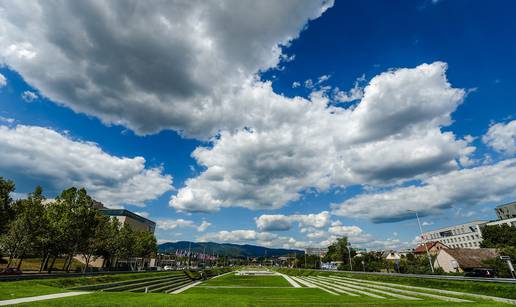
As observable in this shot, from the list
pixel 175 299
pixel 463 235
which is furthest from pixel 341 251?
pixel 175 299

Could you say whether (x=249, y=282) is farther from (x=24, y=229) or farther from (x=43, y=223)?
(x=24, y=229)

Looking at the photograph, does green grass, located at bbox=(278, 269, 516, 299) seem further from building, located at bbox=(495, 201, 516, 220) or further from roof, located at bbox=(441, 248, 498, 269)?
building, located at bbox=(495, 201, 516, 220)

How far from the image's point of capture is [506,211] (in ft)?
421

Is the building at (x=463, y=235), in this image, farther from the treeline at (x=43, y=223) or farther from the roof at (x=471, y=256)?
the treeline at (x=43, y=223)

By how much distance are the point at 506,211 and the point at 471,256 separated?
94312 millimetres

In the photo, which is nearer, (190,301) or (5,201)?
(190,301)

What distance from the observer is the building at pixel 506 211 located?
12472cm

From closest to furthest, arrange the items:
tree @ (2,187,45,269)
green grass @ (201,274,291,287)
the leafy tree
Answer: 1. tree @ (2,187,45,269)
2. green grass @ (201,274,291,287)
3. the leafy tree

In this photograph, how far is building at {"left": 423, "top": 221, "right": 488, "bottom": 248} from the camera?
5290 inches

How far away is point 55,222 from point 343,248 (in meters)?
115

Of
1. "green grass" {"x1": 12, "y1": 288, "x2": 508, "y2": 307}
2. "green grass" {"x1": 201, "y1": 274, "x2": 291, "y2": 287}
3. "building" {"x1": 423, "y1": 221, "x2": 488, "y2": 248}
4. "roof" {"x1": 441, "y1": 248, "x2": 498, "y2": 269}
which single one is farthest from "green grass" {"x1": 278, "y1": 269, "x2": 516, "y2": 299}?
"building" {"x1": 423, "y1": 221, "x2": 488, "y2": 248}

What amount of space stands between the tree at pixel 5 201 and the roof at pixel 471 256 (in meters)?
87.3

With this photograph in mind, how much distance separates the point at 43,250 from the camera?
1944 inches

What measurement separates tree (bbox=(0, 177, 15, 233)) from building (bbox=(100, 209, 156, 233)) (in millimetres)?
65658
